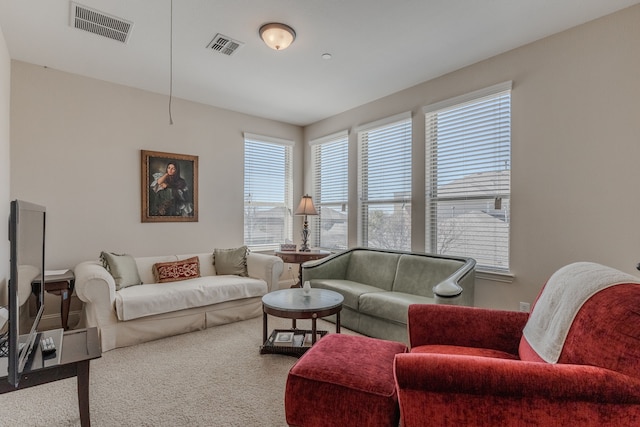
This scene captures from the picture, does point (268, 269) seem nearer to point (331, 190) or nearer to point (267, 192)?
point (267, 192)

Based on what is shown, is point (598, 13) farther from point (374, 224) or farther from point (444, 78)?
point (374, 224)

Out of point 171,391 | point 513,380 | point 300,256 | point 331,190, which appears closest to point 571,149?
point 513,380

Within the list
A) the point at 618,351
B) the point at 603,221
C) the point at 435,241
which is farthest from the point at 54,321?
→ the point at 603,221

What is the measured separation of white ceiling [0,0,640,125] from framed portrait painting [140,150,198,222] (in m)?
0.83

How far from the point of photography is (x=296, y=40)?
2.74 m

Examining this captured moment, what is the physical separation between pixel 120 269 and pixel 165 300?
65 cm

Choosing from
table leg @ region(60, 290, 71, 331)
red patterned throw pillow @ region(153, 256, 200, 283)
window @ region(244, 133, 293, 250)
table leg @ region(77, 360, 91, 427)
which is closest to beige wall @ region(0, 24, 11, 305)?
table leg @ region(60, 290, 71, 331)

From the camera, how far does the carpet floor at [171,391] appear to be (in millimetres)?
1855

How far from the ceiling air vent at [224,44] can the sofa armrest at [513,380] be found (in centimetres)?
274

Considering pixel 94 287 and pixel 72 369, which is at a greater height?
pixel 94 287

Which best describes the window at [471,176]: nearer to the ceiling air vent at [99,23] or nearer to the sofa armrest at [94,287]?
the ceiling air vent at [99,23]

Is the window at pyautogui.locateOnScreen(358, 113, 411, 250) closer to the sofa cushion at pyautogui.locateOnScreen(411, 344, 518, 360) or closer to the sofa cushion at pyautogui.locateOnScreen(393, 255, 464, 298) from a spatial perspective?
the sofa cushion at pyautogui.locateOnScreen(393, 255, 464, 298)

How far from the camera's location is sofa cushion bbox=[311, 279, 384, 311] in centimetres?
320

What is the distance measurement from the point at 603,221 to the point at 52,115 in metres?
5.12
